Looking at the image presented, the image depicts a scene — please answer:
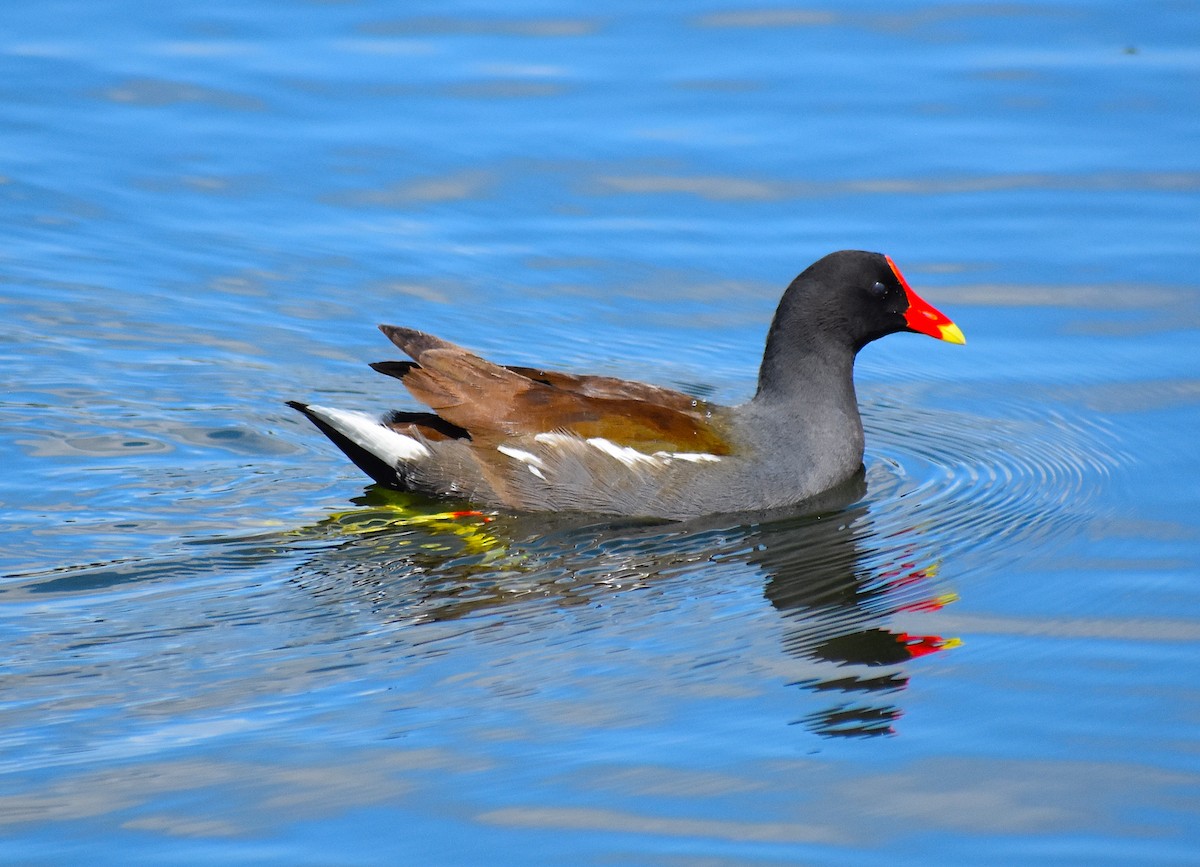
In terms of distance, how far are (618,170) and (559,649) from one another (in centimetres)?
556

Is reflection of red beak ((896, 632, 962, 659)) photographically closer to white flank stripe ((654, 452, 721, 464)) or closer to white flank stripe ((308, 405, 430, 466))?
white flank stripe ((654, 452, 721, 464))

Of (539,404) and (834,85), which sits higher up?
(834,85)

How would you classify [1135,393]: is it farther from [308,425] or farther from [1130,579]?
[308,425]

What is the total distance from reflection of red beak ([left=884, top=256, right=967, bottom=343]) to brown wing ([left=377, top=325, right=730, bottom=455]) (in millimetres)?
1099

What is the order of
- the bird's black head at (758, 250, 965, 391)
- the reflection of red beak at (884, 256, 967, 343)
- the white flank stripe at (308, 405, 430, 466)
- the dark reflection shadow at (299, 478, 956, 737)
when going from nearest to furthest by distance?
1. the dark reflection shadow at (299, 478, 956, 737)
2. the white flank stripe at (308, 405, 430, 466)
3. the bird's black head at (758, 250, 965, 391)
4. the reflection of red beak at (884, 256, 967, 343)

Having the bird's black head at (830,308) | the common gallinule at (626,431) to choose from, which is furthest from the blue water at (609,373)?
the bird's black head at (830,308)

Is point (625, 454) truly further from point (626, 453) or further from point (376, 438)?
point (376, 438)

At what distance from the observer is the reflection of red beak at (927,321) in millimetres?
8070

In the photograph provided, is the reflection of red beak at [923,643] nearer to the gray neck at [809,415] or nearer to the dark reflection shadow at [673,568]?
the dark reflection shadow at [673,568]

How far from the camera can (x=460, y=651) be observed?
5.90 meters

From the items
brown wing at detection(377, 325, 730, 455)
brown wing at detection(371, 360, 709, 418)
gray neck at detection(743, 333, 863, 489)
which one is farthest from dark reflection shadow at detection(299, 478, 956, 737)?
brown wing at detection(371, 360, 709, 418)

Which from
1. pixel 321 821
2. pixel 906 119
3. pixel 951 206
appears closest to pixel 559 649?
pixel 321 821

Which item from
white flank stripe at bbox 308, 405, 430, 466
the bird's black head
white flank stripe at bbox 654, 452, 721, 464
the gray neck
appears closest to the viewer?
white flank stripe at bbox 654, 452, 721, 464

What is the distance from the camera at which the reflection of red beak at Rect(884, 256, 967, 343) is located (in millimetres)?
8070
